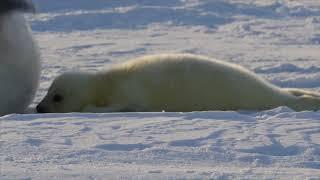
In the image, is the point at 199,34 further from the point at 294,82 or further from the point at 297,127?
the point at 297,127

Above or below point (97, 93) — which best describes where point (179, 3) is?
below

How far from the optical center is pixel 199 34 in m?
11.5

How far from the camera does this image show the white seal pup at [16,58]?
5305 mm

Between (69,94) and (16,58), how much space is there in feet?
1.29

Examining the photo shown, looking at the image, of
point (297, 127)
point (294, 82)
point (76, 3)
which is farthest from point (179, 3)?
point (297, 127)

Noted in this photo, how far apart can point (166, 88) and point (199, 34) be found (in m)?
6.29

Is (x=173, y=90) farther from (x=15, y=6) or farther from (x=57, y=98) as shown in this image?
(x=15, y=6)

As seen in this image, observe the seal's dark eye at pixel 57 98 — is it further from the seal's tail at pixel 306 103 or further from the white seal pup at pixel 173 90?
the seal's tail at pixel 306 103

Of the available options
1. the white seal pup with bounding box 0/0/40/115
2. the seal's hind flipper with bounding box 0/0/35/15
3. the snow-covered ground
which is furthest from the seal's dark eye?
the snow-covered ground

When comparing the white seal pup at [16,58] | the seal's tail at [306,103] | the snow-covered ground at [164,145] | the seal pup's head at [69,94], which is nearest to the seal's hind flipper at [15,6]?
the white seal pup at [16,58]

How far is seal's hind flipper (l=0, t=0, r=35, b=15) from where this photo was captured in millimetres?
5258

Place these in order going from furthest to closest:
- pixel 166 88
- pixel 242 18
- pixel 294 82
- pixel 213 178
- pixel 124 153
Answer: pixel 242 18, pixel 294 82, pixel 166 88, pixel 124 153, pixel 213 178

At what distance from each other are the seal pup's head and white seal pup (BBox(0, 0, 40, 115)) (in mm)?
129

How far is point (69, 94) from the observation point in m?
5.54
